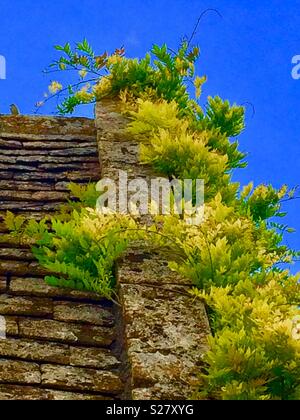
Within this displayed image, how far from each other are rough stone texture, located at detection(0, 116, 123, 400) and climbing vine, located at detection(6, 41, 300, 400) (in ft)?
0.40

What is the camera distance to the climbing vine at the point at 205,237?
3445 mm

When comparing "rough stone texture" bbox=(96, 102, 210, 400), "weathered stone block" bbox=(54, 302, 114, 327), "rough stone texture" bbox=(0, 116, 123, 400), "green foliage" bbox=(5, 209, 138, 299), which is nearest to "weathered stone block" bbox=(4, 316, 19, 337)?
"rough stone texture" bbox=(0, 116, 123, 400)

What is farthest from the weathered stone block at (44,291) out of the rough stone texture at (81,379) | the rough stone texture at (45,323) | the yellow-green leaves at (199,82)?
the yellow-green leaves at (199,82)

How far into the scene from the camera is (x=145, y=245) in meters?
4.60

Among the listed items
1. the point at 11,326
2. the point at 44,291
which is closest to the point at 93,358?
the point at 11,326

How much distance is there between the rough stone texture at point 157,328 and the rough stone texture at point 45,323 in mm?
176

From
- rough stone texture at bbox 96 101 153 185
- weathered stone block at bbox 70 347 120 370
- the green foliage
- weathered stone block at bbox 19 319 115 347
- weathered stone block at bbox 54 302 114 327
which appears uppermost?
rough stone texture at bbox 96 101 153 185

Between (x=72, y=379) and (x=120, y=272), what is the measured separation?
82 cm

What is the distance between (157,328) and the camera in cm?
383

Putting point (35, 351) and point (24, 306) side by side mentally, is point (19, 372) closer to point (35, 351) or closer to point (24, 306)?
point (35, 351)

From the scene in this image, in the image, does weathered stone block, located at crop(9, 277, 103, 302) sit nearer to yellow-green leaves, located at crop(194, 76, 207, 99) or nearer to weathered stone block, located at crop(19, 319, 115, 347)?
weathered stone block, located at crop(19, 319, 115, 347)

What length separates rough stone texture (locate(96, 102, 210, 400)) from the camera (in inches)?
136
